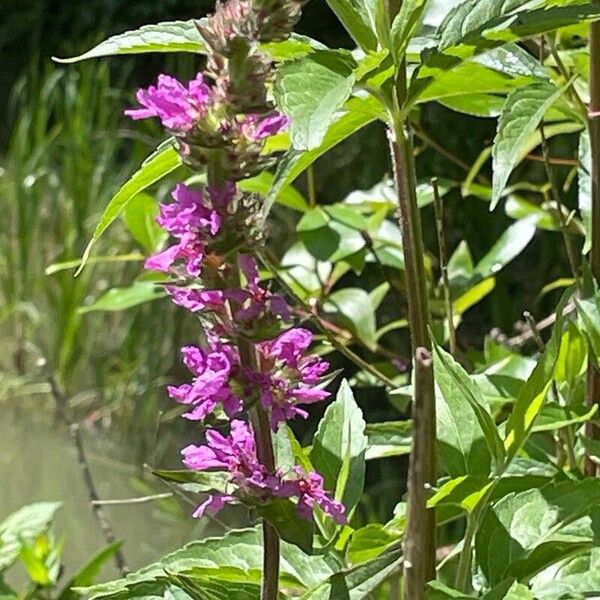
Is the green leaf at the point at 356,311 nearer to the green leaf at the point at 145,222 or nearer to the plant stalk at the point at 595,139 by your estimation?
the green leaf at the point at 145,222

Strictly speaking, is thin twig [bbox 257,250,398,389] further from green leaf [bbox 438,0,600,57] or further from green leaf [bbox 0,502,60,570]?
green leaf [bbox 0,502,60,570]

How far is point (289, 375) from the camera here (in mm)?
399

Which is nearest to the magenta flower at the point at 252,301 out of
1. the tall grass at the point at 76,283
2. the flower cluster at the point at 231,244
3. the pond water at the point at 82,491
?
Answer: the flower cluster at the point at 231,244

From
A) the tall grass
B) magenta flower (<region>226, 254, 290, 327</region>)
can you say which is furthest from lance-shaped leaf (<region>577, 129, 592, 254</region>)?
the tall grass

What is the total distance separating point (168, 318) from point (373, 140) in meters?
0.57

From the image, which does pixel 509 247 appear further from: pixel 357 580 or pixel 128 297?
pixel 357 580

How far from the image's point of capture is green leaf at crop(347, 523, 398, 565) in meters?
0.49

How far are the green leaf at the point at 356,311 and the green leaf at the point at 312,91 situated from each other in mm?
473

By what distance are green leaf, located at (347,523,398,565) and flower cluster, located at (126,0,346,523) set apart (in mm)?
100

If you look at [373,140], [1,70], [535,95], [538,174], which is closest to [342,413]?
[535,95]

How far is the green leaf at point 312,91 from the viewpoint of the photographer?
36 cm

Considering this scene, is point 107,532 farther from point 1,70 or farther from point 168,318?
point 1,70

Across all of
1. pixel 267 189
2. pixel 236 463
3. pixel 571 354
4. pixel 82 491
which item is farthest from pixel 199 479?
pixel 82 491

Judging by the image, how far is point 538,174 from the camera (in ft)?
7.11
